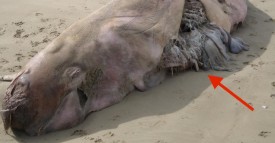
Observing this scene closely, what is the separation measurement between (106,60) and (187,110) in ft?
2.79

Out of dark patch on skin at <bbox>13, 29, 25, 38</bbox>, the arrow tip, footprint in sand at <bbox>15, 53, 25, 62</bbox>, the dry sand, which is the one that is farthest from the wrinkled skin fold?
dark patch on skin at <bbox>13, 29, 25, 38</bbox>

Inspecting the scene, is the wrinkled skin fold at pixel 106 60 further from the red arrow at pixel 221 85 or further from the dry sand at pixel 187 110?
the red arrow at pixel 221 85

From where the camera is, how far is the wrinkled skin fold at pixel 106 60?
3473mm

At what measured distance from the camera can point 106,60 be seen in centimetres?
382

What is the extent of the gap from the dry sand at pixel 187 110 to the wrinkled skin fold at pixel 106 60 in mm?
119

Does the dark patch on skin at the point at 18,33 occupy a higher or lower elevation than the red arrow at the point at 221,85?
lower

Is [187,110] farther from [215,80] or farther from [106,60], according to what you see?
[106,60]

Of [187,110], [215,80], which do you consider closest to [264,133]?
[187,110]

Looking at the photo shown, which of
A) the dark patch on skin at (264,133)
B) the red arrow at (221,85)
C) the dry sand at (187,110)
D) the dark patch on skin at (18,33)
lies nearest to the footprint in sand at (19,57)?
the dry sand at (187,110)

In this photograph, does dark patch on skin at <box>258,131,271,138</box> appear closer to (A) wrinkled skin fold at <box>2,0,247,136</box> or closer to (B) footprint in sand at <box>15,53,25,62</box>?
(A) wrinkled skin fold at <box>2,0,247,136</box>

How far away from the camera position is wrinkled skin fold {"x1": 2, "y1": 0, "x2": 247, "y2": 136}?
3473mm

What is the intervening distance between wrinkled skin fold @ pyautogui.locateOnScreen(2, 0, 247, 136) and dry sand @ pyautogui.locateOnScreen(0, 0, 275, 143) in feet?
0.39

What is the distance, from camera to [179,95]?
12.9 ft

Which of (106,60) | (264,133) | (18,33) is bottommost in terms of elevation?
(18,33)
